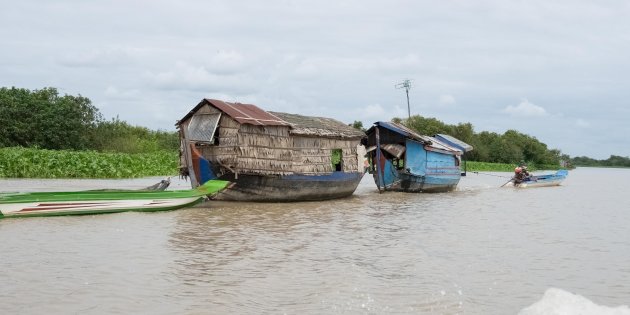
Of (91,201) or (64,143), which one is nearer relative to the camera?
(91,201)

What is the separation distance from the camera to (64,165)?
23672mm

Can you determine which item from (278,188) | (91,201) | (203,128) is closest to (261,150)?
(278,188)

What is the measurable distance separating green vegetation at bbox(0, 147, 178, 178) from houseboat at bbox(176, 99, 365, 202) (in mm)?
9424

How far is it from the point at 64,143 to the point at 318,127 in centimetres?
2093

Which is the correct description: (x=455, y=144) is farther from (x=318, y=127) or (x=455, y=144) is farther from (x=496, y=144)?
(x=496, y=144)

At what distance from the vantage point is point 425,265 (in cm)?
793

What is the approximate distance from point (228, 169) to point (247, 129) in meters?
1.13

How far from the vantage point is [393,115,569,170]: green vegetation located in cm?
5725

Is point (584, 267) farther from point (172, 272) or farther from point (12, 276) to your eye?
point (12, 276)

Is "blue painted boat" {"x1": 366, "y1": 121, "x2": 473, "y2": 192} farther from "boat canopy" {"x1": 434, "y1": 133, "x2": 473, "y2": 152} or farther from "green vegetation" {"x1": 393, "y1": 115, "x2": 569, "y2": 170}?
"green vegetation" {"x1": 393, "y1": 115, "x2": 569, "y2": 170}

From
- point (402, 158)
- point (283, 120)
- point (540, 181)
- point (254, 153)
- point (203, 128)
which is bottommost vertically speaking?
point (540, 181)

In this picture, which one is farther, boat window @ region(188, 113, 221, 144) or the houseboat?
boat window @ region(188, 113, 221, 144)

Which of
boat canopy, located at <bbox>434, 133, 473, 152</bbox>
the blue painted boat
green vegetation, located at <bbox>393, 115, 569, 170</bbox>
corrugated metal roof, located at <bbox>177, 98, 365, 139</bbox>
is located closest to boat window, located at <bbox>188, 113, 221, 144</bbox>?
corrugated metal roof, located at <bbox>177, 98, 365, 139</bbox>

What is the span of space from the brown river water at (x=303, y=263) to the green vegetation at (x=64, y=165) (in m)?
12.2
